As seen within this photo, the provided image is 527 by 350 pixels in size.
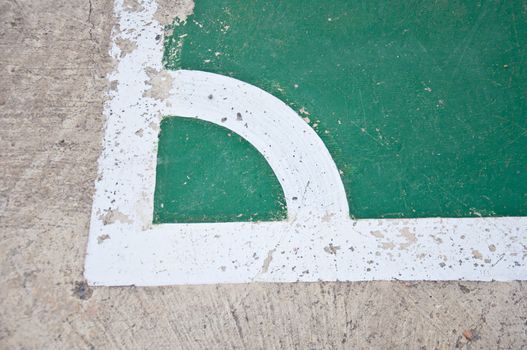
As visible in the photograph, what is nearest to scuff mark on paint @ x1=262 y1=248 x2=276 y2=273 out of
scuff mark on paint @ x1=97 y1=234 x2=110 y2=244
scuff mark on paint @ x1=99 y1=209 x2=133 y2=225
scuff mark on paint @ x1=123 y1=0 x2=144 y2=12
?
scuff mark on paint @ x1=99 y1=209 x2=133 y2=225

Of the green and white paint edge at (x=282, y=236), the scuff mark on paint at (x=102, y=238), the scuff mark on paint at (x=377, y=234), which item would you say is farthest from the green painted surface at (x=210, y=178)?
the scuff mark on paint at (x=377, y=234)

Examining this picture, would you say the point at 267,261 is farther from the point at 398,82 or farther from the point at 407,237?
the point at 398,82

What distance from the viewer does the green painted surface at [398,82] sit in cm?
384

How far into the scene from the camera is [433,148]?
3.93 metres

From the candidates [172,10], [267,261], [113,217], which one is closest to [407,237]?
[267,261]

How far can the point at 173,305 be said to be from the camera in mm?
3592

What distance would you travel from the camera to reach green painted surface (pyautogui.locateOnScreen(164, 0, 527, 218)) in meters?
3.84

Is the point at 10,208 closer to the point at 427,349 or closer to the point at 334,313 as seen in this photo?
the point at 334,313

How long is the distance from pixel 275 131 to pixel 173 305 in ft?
5.76

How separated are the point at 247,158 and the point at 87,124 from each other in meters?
1.51

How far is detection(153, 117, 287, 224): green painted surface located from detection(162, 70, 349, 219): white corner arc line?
9 centimetres

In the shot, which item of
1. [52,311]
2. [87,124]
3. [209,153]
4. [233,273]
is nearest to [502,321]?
[233,273]

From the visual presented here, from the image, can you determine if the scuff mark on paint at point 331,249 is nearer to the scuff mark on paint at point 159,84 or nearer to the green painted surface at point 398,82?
the green painted surface at point 398,82

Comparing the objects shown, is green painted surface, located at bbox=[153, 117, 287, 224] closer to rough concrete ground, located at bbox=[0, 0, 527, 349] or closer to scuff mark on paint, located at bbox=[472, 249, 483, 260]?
rough concrete ground, located at bbox=[0, 0, 527, 349]
